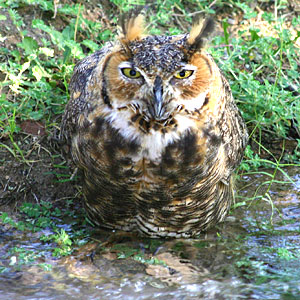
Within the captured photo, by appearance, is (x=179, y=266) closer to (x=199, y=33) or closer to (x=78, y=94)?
(x=78, y=94)

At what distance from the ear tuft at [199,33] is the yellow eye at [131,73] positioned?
1.10ft

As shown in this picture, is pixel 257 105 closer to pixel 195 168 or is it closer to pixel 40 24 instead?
pixel 195 168

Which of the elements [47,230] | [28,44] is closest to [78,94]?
[47,230]

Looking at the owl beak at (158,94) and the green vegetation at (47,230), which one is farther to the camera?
the green vegetation at (47,230)

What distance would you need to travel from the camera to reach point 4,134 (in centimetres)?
438

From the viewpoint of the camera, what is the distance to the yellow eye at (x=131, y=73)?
306 cm

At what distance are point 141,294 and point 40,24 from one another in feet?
8.04

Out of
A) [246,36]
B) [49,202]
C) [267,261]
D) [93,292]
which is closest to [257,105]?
[246,36]

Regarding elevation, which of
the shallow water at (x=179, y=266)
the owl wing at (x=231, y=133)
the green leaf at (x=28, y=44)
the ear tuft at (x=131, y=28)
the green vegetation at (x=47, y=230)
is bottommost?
the shallow water at (x=179, y=266)

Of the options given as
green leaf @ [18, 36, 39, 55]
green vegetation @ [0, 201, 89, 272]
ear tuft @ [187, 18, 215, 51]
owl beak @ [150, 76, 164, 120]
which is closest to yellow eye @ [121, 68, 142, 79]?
owl beak @ [150, 76, 164, 120]

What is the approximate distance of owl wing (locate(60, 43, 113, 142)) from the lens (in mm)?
3594

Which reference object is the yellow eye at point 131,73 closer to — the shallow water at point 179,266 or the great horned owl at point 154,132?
the great horned owl at point 154,132

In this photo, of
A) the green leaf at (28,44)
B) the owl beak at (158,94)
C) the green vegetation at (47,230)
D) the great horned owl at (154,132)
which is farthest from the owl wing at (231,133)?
the green leaf at (28,44)

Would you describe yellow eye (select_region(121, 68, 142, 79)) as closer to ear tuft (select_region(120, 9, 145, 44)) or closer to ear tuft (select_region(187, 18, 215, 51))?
ear tuft (select_region(120, 9, 145, 44))
